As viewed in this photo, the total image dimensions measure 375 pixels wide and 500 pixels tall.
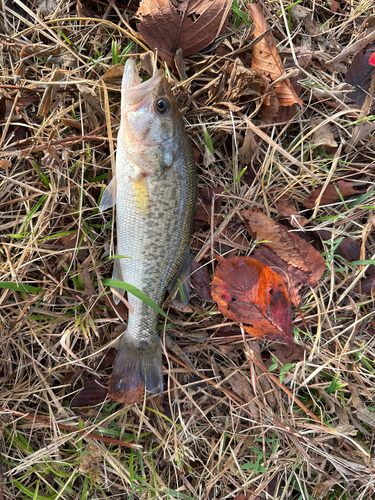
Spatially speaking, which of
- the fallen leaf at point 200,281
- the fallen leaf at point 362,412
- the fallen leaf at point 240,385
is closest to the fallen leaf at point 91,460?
the fallen leaf at point 240,385

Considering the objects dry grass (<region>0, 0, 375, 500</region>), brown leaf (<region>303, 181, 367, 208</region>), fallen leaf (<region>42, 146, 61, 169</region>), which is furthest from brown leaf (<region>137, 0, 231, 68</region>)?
brown leaf (<region>303, 181, 367, 208</region>)

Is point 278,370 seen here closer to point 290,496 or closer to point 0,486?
point 290,496

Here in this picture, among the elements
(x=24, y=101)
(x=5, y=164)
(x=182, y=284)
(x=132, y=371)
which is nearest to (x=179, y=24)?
(x=24, y=101)

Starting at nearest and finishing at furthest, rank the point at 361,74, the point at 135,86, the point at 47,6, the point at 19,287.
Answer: the point at 135,86, the point at 19,287, the point at 47,6, the point at 361,74

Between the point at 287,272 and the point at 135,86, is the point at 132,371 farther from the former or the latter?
the point at 135,86

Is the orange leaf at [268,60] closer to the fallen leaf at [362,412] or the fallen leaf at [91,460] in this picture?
the fallen leaf at [362,412]

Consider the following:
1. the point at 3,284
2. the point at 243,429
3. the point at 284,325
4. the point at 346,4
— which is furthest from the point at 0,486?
the point at 346,4
